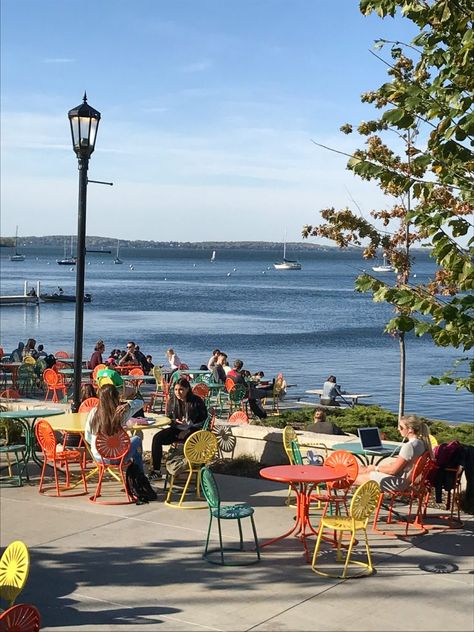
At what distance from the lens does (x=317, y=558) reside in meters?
8.88

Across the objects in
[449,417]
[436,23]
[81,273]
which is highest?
[436,23]

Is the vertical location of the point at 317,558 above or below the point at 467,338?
below

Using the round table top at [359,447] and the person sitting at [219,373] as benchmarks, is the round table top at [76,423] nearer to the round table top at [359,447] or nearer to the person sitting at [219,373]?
the round table top at [359,447]

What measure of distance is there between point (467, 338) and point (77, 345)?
7487 millimetres

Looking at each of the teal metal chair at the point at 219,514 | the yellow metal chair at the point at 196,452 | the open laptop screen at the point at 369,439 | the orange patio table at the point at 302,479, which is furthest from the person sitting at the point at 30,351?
the teal metal chair at the point at 219,514

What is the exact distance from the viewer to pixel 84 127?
42.1ft

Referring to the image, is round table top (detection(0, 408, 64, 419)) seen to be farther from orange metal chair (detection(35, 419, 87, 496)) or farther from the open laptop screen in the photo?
the open laptop screen

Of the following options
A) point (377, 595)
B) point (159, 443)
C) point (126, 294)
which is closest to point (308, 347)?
point (159, 443)

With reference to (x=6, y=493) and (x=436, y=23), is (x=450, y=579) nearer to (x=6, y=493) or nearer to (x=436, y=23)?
(x=436, y=23)

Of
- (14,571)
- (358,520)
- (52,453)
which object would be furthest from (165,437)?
(14,571)

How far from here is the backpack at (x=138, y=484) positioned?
10992 millimetres

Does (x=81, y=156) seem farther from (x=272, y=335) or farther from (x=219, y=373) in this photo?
(x=272, y=335)

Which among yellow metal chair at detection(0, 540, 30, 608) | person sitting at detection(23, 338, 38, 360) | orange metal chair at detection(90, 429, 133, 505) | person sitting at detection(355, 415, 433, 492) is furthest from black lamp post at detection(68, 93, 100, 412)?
person sitting at detection(23, 338, 38, 360)

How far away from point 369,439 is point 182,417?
246 centimetres
